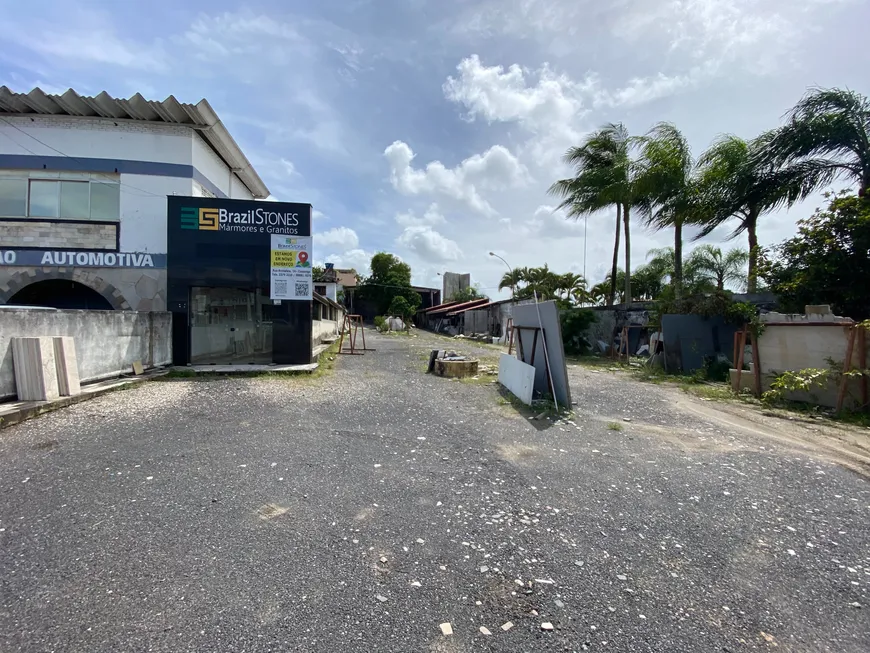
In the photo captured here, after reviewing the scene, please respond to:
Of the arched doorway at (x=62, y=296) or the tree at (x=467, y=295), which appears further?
the tree at (x=467, y=295)

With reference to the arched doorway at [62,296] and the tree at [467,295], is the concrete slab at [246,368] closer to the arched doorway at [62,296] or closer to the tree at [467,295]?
the arched doorway at [62,296]

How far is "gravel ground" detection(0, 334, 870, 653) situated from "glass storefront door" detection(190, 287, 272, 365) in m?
7.34

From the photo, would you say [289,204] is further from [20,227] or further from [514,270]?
[514,270]

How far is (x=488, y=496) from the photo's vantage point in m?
3.98

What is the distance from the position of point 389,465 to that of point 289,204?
30.2 feet

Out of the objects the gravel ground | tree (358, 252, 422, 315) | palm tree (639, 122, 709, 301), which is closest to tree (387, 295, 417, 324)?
tree (358, 252, 422, 315)

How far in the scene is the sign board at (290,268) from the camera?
11.8 metres

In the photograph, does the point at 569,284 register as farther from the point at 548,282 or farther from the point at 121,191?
the point at 121,191

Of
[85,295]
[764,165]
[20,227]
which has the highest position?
[764,165]

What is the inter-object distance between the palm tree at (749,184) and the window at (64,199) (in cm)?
1859

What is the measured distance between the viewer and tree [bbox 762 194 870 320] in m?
9.49

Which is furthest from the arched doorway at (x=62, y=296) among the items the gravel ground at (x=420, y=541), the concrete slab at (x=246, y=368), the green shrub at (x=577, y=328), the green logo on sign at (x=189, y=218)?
the green shrub at (x=577, y=328)

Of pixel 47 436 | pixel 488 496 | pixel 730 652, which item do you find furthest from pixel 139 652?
pixel 47 436

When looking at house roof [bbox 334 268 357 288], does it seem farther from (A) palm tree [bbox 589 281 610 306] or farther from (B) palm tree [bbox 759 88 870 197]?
(B) palm tree [bbox 759 88 870 197]
